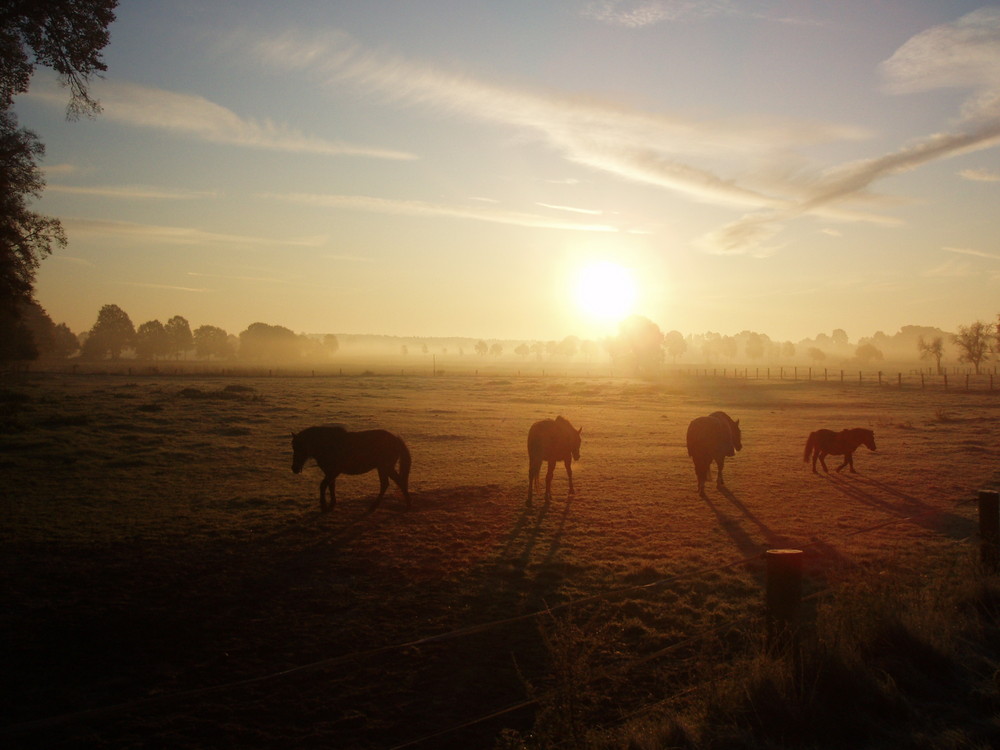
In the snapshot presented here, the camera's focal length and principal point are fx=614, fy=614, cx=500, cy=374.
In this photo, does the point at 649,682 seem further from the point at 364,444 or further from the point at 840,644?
the point at 364,444

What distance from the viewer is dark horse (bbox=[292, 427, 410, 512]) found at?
12766 millimetres

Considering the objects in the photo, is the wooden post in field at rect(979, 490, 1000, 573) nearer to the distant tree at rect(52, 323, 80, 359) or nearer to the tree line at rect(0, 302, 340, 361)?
the tree line at rect(0, 302, 340, 361)

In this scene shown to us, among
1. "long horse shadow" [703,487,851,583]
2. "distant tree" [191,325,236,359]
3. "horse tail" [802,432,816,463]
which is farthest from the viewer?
"distant tree" [191,325,236,359]

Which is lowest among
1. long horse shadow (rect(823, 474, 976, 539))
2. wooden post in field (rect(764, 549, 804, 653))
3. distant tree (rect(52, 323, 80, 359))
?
long horse shadow (rect(823, 474, 976, 539))

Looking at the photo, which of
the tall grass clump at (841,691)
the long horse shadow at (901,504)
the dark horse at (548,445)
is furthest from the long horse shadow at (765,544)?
the dark horse at (548,445)

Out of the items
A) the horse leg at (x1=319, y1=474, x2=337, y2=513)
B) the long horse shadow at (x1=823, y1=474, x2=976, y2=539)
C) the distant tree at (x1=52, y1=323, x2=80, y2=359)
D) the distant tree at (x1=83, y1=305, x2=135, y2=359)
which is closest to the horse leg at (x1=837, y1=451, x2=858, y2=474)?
the long horse shadow at (x1=823, y1=474, x2=976, y2=539)

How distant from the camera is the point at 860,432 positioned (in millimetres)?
17719

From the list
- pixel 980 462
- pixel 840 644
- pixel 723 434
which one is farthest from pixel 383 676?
pixel 980 462

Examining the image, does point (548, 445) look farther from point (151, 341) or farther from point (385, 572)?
point (151, 341)

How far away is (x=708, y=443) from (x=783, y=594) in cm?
1026

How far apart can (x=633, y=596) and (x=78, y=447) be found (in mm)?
18379

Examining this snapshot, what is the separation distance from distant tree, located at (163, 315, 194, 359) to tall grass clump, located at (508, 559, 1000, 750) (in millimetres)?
169795

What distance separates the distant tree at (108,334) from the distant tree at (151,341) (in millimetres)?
6259

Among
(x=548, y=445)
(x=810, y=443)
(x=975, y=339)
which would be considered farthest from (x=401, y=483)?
(x=975, y=339)
